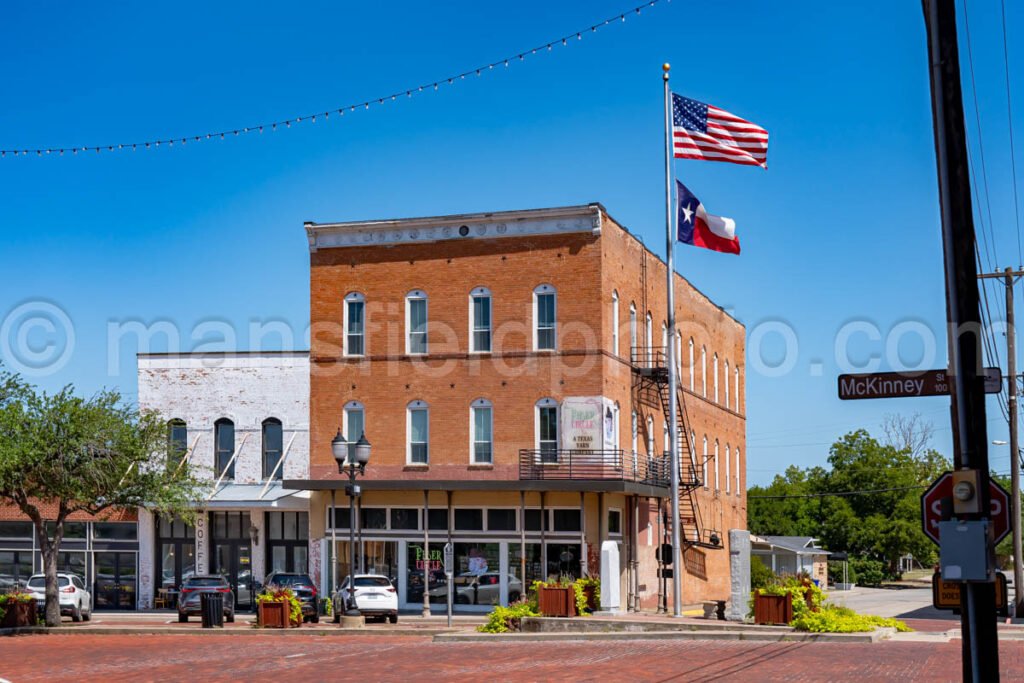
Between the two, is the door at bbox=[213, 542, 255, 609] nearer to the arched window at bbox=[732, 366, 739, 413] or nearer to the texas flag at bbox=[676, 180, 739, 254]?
the texas flag at bbox=[676, 180, 739, 254]

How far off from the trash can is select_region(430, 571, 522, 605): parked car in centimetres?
896

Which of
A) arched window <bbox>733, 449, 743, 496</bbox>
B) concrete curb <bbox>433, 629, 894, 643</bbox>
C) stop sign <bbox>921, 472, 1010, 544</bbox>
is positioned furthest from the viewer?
arched window <bbox>733, 449, 743, 496</bbox>

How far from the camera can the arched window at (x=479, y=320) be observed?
41531mm

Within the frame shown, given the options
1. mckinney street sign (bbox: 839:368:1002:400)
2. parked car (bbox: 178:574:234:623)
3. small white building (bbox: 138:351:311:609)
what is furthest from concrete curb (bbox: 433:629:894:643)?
small white building (bbox: 138:351:311:609)

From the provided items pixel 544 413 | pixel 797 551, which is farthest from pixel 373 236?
pixel 797 551

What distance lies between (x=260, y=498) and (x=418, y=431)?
5824 mm

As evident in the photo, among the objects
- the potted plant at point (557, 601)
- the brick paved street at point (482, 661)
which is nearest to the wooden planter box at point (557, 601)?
the potted plant at point (557, 601)

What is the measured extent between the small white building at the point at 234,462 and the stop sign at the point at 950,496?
107 feet

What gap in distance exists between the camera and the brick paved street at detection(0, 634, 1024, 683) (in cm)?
2086

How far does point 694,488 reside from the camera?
46.4m

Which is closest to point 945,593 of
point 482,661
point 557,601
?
point 482,661

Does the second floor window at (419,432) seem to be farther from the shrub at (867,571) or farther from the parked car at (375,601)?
the shrub at (867,571)

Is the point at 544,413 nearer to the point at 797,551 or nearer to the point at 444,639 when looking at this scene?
the point at 444,639

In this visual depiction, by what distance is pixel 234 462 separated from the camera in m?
45.1
